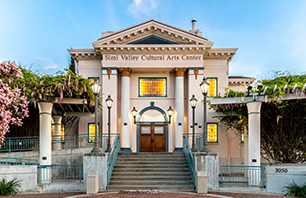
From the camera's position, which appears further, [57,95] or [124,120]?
[124,120]

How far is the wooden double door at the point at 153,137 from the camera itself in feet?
75.6

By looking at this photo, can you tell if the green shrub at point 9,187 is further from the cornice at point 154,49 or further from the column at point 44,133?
the cornice at point 154,49

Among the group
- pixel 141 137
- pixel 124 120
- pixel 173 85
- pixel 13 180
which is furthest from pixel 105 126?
pixel 13 180

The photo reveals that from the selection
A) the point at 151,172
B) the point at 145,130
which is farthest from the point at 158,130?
the point at 151,172

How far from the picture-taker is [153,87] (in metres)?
23.8

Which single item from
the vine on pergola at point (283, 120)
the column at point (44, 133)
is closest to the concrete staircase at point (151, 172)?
the column at point (44, 133)

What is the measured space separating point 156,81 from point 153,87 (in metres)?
0.61

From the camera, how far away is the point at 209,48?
73.1 feet

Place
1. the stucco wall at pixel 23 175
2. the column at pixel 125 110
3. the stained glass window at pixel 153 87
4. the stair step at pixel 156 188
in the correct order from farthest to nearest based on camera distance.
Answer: the stained glass window at pixel 153 87
the column at pixel 125 110
the stair step at pixel 156 188
the stucco wall at pixel 23 175

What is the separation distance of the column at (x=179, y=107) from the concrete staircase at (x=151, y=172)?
475 cm

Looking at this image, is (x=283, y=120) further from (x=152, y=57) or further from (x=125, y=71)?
(x=125, y=71)

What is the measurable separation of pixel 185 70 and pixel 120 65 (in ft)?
18.3

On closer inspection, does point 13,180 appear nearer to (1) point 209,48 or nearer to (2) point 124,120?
(2) point 124,120

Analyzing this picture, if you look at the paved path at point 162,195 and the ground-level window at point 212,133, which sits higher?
the ground-level window at point 212,133
